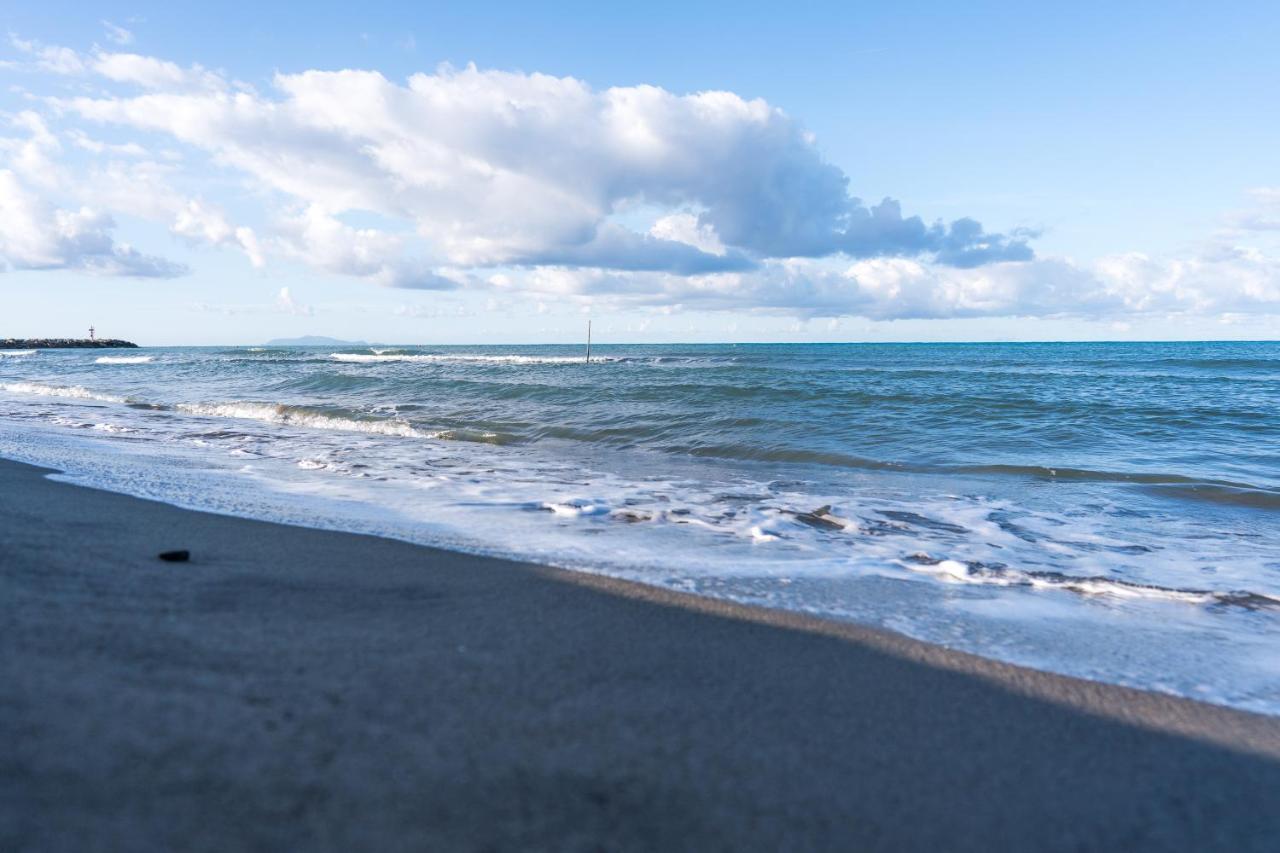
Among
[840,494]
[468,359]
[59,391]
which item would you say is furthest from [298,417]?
[468,359]

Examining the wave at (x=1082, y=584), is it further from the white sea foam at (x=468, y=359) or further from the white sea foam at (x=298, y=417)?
the white sea foam at (x=468, y=359)

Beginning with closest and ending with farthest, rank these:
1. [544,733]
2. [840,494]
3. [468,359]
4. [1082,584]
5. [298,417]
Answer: [544,733], [1082,584], [840,494], [298,417], [468,359]

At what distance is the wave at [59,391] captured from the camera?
1931 centimetres

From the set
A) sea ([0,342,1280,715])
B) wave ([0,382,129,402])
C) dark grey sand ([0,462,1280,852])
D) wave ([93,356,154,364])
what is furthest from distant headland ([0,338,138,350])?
dark grey sand ([0,462,1280,852])

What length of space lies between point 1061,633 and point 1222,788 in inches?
60.3

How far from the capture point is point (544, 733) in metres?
2.19

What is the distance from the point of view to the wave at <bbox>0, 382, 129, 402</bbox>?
19312 millimetres

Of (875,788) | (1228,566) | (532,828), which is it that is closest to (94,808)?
(532,828)

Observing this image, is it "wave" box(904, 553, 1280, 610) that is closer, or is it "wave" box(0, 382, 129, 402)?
"wave" box(904, 553, 1280, 610)

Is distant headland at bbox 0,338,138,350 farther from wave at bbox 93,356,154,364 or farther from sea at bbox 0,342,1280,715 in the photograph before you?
sea at bbox 0,342,1280,715

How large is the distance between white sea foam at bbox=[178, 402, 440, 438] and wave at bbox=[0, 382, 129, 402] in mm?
3695

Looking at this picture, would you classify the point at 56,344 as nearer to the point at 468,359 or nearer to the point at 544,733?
the point at 468,359

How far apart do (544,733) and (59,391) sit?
82.2ft

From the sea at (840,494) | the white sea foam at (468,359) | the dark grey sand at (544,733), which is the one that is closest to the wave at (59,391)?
the sea at (840,494)
